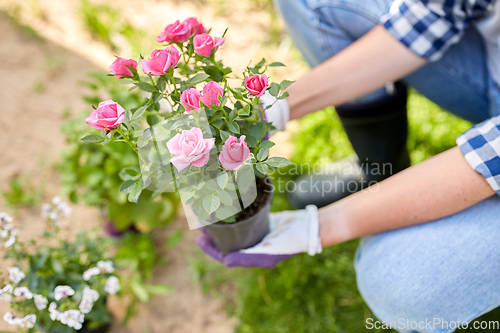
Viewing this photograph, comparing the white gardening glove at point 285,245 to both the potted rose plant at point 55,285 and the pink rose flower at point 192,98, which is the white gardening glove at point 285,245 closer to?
the potted rose plant at point 55,285

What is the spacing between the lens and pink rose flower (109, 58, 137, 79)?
55 cm

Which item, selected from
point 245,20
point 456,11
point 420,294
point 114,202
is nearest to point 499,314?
point 420,294

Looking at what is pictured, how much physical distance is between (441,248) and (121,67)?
0.70 m

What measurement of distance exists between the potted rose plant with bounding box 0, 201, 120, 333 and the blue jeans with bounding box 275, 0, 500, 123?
0.86m

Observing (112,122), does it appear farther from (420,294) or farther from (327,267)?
(327,267)

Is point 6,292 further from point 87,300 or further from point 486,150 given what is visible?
point 486,150

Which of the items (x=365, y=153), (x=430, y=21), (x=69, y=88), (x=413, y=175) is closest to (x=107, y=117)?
(x=413, y=175)

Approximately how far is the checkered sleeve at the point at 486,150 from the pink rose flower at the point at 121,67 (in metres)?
0.63

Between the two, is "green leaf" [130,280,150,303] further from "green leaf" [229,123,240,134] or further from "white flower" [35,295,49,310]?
"green leaf" [229,123,240,134]

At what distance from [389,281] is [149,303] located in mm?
797

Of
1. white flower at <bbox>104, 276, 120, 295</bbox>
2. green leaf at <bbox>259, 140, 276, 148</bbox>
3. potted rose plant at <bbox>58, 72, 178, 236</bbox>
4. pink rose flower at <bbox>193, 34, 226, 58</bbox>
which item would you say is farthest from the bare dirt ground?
pink rose flower at <bbox>193, 34, 226, 58</bbox>

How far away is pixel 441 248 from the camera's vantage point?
28.9 inches

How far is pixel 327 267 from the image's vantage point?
1175mm

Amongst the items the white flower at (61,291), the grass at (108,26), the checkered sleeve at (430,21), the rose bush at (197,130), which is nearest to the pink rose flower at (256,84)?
the rose bush at (197,130)
